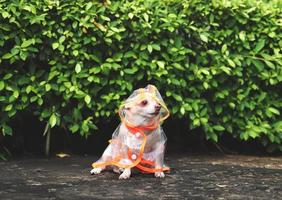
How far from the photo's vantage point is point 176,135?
722 centimetres

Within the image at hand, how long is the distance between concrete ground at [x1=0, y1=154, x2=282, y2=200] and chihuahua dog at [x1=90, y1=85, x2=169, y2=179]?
101 millimetres

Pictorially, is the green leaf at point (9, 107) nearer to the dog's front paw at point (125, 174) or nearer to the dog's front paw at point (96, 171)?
the dog's front paw at point (96, 171)

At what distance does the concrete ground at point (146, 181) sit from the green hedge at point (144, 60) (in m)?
0.37

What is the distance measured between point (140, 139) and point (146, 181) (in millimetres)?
371

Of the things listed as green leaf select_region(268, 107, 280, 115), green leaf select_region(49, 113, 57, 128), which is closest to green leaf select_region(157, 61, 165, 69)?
green leaf select_region(49, 113, 57, 128)

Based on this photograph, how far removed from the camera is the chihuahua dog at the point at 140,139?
18.0ft

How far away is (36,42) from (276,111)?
2.53 metres

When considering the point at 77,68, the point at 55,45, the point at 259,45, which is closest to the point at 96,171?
the point at 77,68

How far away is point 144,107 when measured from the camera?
216 inches

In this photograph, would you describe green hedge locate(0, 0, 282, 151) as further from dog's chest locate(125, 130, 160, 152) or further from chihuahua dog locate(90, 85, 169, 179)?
dog's chest locate(125, 130, 160, 152)

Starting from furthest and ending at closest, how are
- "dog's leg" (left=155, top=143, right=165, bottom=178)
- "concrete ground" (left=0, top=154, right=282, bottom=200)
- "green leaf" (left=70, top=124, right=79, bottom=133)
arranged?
"green leaf" (left=70, top=124, right=79, bottom=133)
"dog's leg" (left=155, top=143, right=165, bottom=178)
"concrete ground" (left=0, top=154, right=282, bottom=200)

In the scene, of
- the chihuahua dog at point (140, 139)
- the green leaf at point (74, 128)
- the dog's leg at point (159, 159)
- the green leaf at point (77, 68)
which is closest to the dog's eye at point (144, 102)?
the chihuahua dog at point (140, 139)

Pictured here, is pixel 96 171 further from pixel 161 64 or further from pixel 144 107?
pixel 161 64

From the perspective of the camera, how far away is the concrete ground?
16.0ft
